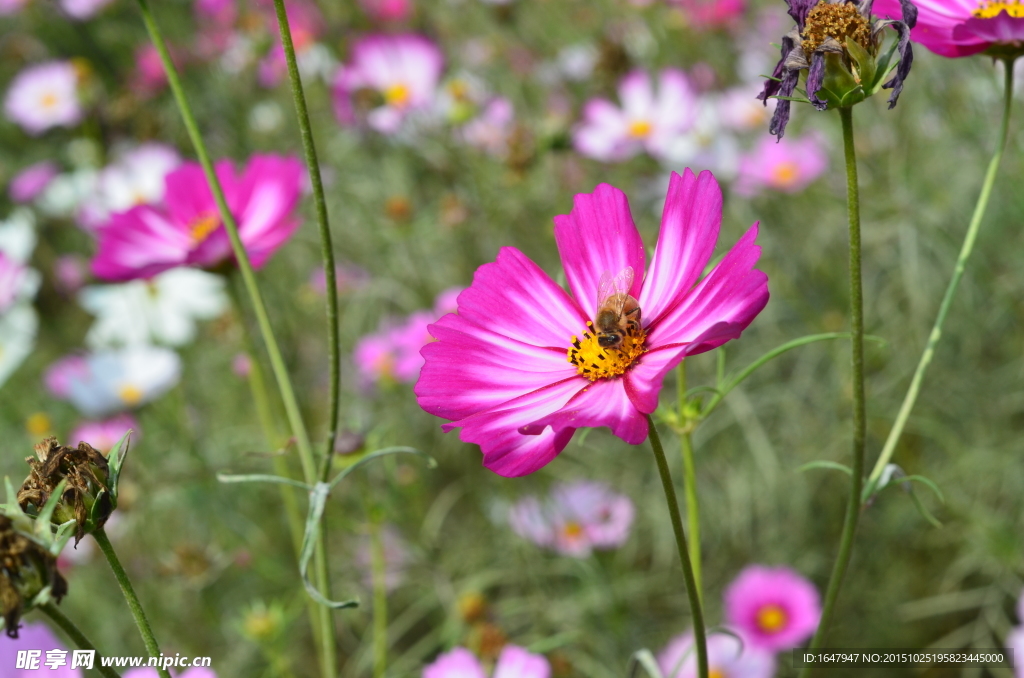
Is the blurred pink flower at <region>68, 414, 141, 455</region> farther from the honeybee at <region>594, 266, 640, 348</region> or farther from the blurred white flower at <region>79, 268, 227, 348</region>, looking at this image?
the honeybee at <region>594, 266, 640, 348</region>

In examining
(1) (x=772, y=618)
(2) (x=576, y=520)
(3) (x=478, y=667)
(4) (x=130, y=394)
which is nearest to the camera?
(3) (x=478, y=667)

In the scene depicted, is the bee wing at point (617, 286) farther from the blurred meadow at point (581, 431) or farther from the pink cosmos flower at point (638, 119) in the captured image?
the pink cosmos flower at point (638, 119)

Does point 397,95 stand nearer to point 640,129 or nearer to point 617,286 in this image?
point 640,129

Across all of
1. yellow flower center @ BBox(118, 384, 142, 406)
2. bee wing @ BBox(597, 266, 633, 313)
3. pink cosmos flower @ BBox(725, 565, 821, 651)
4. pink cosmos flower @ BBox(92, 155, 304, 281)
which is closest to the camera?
bee wing @ BBox(597, 266, 633, 313)

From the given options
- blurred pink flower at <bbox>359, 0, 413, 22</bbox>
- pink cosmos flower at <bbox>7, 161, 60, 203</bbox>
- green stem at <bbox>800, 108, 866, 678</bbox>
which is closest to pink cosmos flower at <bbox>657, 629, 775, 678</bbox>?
green stem at <bbox>800, 108, 866, 678</bbox>

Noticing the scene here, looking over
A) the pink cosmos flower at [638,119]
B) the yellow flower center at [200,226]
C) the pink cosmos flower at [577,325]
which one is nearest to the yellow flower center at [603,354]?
the pink cosmos flower at [577,325]

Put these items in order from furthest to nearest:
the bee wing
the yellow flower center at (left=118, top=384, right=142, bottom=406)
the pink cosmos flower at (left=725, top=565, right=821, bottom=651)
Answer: the yellow flower center at (left=118, top=384, right=142, bottom=406) → the pink cosmos flower at (left=725, top=565, right=821, bottom=651) → the bee wing

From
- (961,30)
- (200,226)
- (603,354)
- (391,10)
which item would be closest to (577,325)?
(603,354)
